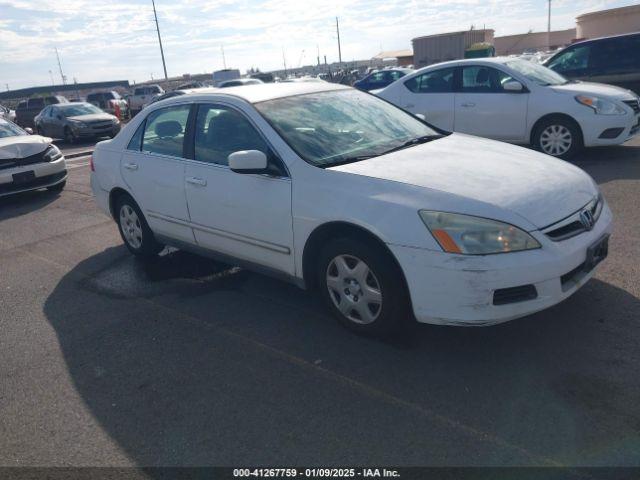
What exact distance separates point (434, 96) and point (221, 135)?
19.2 ft

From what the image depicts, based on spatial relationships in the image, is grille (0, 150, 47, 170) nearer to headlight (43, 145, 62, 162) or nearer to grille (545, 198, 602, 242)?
headlight (43, 145, 62, 162)

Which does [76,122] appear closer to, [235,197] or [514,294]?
[235,197]

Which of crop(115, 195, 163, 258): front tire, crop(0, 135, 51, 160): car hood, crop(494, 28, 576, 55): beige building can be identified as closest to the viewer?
crop(115, 195, 163, 258): front tire

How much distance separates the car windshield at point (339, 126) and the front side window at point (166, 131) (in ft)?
2.92

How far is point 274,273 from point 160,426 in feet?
4.77

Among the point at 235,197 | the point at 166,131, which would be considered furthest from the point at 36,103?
the point at 235,197

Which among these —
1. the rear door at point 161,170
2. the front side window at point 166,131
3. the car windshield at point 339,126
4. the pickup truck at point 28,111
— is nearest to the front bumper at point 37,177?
the rear door at point 161,170

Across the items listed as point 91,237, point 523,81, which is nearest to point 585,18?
point 523,81

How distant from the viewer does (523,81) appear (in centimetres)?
836

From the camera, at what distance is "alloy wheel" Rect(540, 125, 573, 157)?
820 centimetres

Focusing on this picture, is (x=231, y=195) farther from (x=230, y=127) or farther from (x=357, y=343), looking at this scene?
(x=357, y=343)

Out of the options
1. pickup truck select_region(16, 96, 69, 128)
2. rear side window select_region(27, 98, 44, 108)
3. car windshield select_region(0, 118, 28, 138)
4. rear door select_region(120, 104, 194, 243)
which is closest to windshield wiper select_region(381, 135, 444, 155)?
rear door select_region(120, 104, 194, 243)

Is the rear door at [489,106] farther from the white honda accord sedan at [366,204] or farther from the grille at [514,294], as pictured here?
the grille at [514,294]

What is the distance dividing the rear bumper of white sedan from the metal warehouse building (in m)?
41.7
